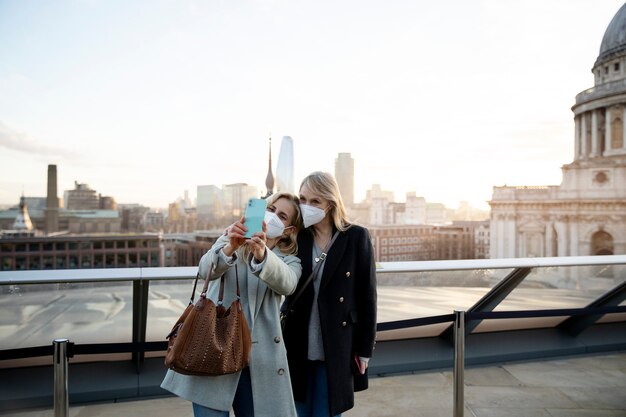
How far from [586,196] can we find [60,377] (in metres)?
51.3

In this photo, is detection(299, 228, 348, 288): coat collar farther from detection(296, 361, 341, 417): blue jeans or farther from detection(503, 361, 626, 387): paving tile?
detection(503, 361, 626, 387): paving tile

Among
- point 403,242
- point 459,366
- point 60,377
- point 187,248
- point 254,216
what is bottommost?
point 187,248

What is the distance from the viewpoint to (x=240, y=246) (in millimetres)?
1858

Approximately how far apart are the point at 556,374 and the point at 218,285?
369 centimetres

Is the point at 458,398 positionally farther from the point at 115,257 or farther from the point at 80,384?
the point at 115,257

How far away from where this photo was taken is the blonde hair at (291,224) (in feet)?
7.02

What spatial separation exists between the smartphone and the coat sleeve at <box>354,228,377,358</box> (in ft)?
1.90

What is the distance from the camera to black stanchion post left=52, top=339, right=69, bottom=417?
2.36 meters

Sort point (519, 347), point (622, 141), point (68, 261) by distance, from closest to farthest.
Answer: point (519, 347) → point (622, 141) → point (68, 261)

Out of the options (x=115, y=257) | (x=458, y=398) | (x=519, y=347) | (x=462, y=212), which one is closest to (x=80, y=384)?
(x=458, y=398)

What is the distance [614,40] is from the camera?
52656mm

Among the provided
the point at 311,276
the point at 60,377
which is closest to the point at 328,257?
the point at 311,276

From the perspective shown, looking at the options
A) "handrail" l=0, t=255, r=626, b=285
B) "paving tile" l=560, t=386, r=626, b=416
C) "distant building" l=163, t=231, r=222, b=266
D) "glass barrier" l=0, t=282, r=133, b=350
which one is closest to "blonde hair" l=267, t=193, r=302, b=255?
"handrail" l=0, t=255, r=626, b=285

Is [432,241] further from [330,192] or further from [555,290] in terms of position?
[330,192]
